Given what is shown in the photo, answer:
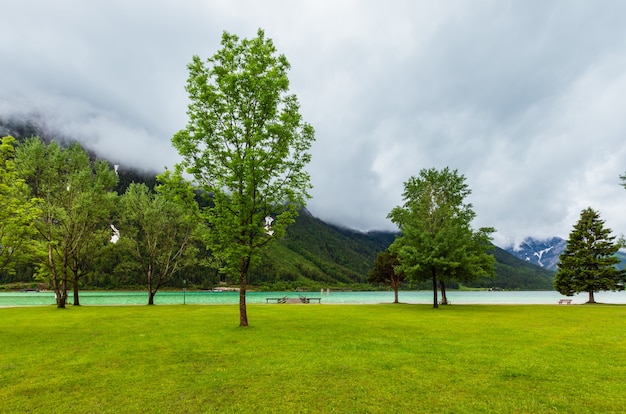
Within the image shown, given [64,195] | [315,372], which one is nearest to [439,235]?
[315,372]

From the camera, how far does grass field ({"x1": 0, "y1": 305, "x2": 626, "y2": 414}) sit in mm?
9078

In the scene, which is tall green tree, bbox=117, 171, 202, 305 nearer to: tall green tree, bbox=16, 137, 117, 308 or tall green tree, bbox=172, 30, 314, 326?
tall green tree, bbox=16, 137, 117, 308

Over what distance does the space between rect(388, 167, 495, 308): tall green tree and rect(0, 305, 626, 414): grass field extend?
21906 mm

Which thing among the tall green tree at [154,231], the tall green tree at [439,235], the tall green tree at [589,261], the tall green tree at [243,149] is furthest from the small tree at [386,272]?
the tall green tree at [243,149]

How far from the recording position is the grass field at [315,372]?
9078mm

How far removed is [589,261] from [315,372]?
67.3 meters

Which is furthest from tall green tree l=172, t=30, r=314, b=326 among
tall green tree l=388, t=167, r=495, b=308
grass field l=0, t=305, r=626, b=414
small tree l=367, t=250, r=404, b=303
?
small tree l=367, t=250, r=404, b=303

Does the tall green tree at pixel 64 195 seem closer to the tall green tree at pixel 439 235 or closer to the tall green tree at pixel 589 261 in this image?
the tall green tree at pixel 439 235

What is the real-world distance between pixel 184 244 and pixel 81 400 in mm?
49910

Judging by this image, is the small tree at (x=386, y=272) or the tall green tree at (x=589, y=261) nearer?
the tall green tree at (x=589, y=261)

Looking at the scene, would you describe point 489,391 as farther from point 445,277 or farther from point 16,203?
point 445,277

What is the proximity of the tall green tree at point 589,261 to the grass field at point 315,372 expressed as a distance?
4781 centimetres

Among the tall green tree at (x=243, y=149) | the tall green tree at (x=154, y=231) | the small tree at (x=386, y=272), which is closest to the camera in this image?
the tall green tree at (x=243, y=149)

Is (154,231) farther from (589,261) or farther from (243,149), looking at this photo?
(589,261)
